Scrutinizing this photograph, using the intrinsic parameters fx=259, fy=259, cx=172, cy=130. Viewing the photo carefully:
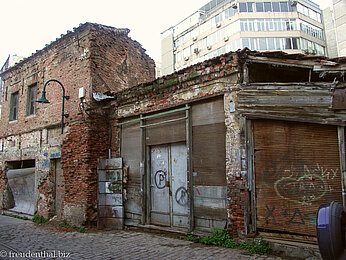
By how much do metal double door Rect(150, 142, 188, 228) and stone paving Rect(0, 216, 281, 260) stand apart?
518 mm

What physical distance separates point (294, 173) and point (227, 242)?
1.93 metres

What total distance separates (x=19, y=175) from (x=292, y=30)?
2597 cm

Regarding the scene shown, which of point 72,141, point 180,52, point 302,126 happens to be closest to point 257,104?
point 302,126

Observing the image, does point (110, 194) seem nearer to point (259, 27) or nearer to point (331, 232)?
point (331, 232)

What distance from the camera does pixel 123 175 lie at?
8008mm

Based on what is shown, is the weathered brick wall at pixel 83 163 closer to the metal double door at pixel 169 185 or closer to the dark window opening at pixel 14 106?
the metal double door at pixel 169 185

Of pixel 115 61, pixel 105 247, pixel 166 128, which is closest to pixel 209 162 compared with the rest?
pixel 166 128

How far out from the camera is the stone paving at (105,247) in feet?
16.6

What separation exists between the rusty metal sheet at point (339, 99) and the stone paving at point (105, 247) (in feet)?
9.46

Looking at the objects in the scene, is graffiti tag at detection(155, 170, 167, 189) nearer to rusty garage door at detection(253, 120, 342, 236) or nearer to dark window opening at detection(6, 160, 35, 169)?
rusty garage door at detection(253, 120, 342, 236)

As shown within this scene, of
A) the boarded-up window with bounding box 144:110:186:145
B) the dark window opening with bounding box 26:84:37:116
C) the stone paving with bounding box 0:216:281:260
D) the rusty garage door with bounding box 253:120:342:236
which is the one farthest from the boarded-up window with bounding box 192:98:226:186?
the dark window opening with bounding box 26:84:37:116

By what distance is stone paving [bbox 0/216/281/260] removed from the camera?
5051 millimetres

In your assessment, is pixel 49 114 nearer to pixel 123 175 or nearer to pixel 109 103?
pixel 109 103

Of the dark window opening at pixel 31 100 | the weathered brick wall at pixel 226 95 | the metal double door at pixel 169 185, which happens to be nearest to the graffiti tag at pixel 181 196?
the metal double door at pixel 169 185
